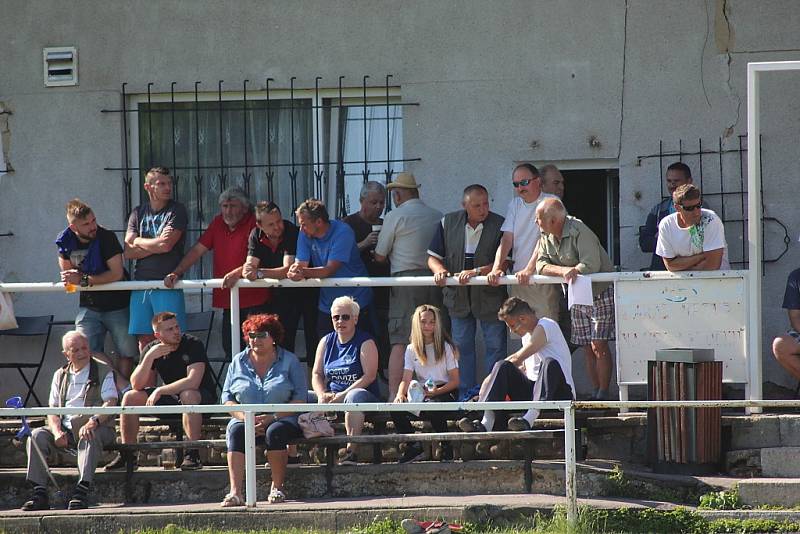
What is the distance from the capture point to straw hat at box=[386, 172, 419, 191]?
9539mm

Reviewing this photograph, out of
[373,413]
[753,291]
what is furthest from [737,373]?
[373,413]

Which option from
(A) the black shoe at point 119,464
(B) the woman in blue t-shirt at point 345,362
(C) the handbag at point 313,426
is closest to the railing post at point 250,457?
(C) the handbag at point 313,426

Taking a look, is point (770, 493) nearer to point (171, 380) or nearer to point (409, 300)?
point (409, 300)

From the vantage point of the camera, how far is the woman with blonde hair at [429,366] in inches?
330

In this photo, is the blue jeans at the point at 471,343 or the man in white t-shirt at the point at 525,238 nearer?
the man in white t-shirt at the point at 525,238

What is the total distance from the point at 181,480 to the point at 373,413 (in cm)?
131

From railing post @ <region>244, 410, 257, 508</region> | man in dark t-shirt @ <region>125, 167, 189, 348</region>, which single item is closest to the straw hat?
man in dark t-shirt @ <region>125, 167, 189, 348</region>

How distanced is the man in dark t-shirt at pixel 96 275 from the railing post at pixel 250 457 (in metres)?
1.72

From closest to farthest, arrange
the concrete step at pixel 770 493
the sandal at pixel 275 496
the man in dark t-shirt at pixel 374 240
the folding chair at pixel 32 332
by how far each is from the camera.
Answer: the concrete step at pixel 770 493, the sandal at pixel 275 496, the man in dark t-shirt at pixel 374 240, the folding chair at pixel 32 332

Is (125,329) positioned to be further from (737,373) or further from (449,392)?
(737,373)

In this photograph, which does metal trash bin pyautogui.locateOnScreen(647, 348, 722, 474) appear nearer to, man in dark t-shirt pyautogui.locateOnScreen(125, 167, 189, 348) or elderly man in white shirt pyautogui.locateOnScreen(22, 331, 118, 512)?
man in dark t-shirt pyautogui.locateOnScreen(125, 167, 189, 348)

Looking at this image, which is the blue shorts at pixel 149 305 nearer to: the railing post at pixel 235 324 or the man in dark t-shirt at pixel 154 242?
the man in dark t-shirt at pixel 154 242

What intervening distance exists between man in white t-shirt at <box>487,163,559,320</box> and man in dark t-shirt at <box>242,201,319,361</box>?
4.79 feet

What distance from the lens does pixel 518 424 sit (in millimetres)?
7902
